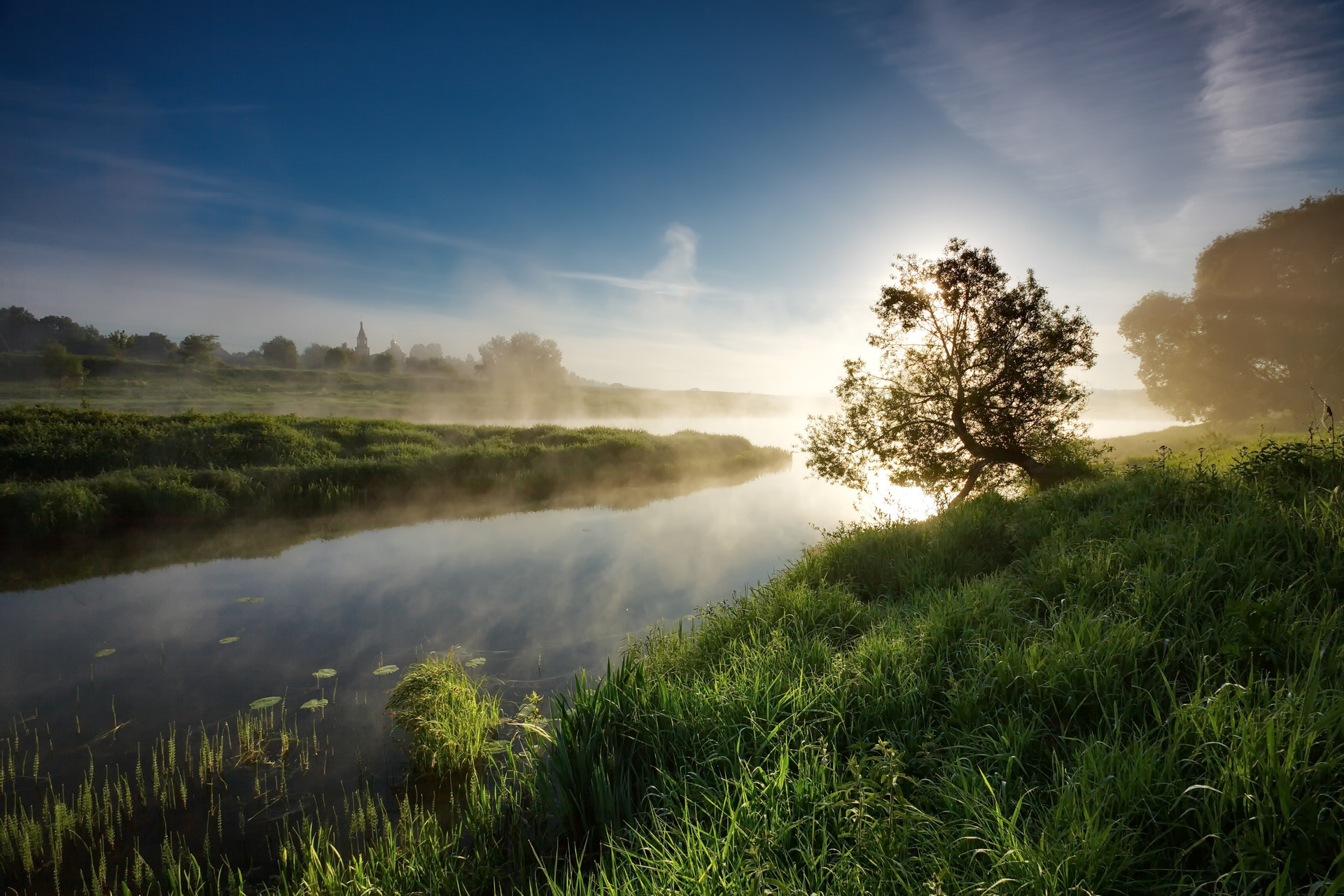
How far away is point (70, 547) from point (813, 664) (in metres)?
16.7

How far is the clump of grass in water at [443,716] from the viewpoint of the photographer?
550 cm

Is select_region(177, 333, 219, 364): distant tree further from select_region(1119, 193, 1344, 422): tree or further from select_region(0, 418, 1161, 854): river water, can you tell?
select_region(1119, 193, 1344, 422): tree

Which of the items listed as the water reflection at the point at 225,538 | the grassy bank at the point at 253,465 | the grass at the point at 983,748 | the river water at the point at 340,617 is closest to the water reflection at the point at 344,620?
the river water at the point at 340,617

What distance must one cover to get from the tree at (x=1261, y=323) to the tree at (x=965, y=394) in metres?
17.5

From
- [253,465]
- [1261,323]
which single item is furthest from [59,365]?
[1261,323]

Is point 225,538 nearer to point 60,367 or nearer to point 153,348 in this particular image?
point 60,367

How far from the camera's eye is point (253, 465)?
59.9 ft

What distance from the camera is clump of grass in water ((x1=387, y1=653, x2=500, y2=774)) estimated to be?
550 cm

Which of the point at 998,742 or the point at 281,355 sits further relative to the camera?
the point at 281,355

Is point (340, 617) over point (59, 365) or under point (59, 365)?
under

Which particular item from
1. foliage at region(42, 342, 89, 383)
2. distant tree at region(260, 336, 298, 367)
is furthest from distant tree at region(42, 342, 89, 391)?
distant tree at region(260, 336, 298, 367)

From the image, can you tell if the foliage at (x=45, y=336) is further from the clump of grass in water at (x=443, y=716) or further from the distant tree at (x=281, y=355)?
the clump of grass in water at (x=443, y=716)

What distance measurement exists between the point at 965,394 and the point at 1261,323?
20.1 meters

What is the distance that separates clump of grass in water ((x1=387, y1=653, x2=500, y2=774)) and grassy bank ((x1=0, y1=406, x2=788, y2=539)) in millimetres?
12604
